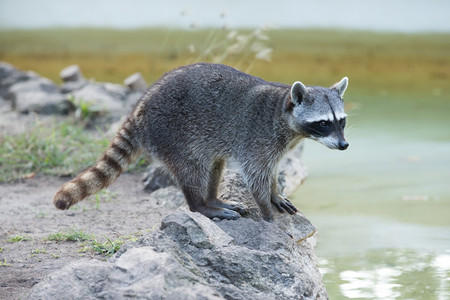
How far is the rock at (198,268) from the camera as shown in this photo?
3.40m

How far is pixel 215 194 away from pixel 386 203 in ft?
7.13

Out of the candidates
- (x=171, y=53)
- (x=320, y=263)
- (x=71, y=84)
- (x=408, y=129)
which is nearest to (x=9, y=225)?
(x=320, y=263)

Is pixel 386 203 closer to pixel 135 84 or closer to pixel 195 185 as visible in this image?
pixel 195 185

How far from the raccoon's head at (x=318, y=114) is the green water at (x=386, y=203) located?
988 millimetres

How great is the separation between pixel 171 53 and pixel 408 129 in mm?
4559

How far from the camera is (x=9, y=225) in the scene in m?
5.26

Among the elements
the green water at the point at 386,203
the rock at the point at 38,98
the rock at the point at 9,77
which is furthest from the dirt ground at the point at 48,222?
the rock at the point at 9,77

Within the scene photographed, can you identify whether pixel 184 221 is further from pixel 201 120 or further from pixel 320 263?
pixel 320 263

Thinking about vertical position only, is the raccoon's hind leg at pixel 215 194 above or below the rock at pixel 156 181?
above

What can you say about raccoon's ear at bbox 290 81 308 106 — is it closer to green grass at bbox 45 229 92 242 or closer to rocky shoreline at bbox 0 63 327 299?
rocky shoreline at bbox 0 63 327 299

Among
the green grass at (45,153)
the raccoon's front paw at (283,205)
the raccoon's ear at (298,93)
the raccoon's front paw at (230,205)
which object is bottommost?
the green grass at (45,153)

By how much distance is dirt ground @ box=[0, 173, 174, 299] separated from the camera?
432cm

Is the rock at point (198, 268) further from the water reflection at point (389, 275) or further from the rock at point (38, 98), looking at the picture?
the rock at point (38, 98)

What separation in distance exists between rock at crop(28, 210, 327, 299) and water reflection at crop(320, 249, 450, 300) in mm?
398
